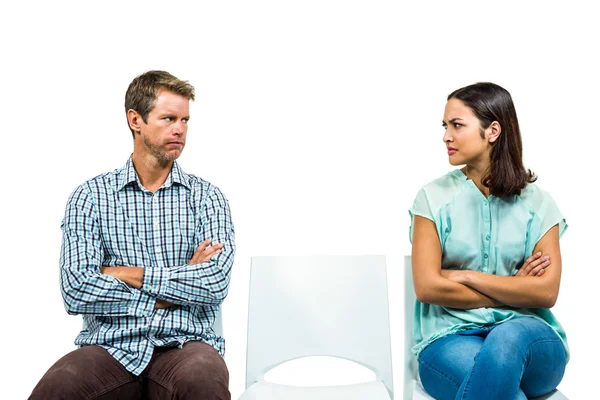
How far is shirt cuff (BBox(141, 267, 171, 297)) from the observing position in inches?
119

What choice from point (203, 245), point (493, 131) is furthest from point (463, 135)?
point (203, 245)

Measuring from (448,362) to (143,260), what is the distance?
48.1 inches

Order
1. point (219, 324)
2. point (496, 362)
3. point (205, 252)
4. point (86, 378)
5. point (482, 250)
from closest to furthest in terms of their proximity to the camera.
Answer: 1. point (496, 362)
2. point (86, 378)
3. point (205, 252)
4. point (482, 250)
5. point (219, 324)

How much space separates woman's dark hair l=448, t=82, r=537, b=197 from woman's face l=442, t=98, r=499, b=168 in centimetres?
2

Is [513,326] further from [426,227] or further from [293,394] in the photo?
[293,394]

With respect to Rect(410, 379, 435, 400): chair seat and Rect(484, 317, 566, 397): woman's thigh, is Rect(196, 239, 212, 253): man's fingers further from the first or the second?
Rect(484, 317, 566, 397): woman's thigh

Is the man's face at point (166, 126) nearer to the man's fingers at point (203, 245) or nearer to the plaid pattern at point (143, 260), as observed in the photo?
the plaid pattern at point (143, 260)

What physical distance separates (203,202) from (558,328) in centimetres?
147

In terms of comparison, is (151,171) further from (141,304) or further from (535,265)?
(535,265)

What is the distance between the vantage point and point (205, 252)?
3146mm

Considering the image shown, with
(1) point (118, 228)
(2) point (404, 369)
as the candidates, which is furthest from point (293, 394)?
(1) point (118, 228)

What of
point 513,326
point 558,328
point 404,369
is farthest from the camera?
point 404,369

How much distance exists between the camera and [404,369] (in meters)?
3.41

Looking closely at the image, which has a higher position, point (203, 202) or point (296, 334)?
point (203, 202)
